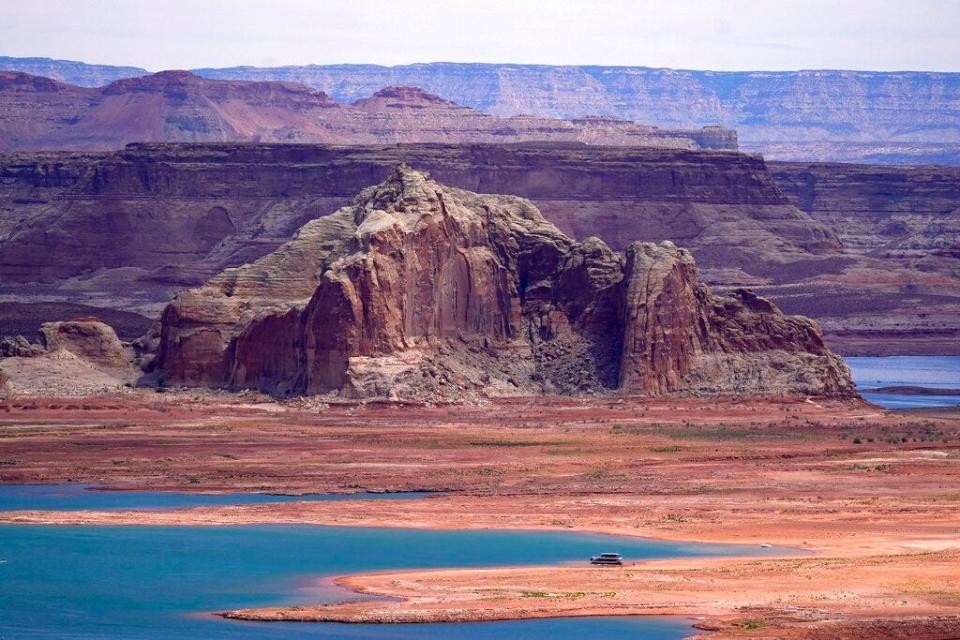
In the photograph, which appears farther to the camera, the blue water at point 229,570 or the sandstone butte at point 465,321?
the sandstone butte at point 465,321

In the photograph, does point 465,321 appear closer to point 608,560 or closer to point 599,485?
point 599,485

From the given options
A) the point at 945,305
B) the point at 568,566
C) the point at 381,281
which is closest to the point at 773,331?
the point at 381,281

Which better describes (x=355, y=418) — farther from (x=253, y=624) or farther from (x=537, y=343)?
(x=253, y=624)

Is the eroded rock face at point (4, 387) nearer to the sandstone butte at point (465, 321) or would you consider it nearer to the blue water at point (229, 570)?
the sandstone butte at point (465, 321)

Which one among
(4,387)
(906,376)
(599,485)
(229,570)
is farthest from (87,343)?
(906,376)

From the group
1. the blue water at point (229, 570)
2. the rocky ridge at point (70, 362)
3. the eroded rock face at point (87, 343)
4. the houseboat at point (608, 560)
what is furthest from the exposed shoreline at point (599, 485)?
the eroded rock face at point (87, 343)

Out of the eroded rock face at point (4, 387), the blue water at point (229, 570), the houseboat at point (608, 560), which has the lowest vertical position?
the blue water at point (229, 570)

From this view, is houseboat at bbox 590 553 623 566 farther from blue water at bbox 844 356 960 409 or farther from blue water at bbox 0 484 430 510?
blue water at bbox 844 356 960 409
